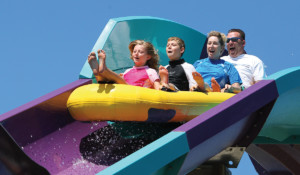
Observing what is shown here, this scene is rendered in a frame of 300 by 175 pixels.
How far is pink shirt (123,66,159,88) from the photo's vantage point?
4893 mm

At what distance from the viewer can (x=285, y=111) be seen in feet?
16.3

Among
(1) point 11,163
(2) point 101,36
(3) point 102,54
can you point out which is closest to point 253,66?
(2) point 101,36

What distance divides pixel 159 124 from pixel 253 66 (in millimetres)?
1518

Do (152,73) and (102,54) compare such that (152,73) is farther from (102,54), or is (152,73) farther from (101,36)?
(101,36)

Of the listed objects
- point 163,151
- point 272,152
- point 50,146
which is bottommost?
point 272,152

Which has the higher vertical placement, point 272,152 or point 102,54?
point 102,54

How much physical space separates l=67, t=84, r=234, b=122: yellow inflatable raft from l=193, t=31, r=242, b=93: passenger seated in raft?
564 mm

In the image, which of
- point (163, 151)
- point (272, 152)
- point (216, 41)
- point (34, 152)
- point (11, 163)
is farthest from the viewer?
point (272, 152)

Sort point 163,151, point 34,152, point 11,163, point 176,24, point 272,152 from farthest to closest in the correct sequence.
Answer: point 176,24 < point 272,152 < point 34,152 < point 11,163 < point 163,151

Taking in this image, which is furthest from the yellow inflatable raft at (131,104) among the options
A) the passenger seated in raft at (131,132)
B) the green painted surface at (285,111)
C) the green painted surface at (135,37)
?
the green painted surface at (135,37)

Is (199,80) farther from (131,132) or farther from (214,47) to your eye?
(214,47)

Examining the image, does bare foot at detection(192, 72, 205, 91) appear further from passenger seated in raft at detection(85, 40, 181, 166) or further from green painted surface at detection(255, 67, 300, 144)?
green painted surface at detection(255, 67, 300, 144)

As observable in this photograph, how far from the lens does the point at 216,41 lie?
5.53 m

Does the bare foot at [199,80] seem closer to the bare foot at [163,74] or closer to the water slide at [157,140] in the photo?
the bare foot at [163,74]
